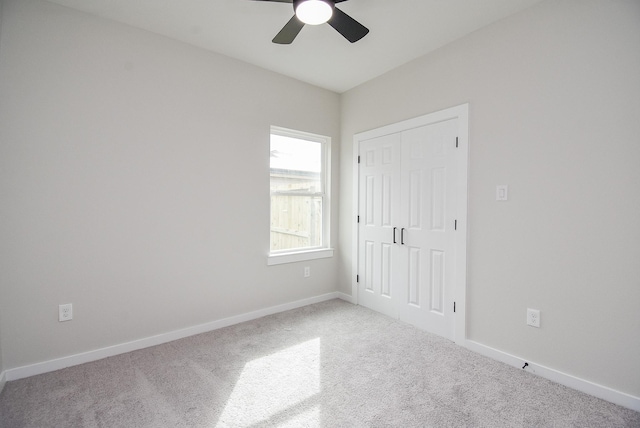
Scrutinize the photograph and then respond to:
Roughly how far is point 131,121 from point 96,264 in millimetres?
1195

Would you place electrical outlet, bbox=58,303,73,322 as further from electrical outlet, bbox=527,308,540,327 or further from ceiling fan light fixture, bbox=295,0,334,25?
electrical outlet, bbox=527,308,540,327

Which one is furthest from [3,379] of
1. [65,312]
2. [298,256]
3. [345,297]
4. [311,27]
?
[311,27]

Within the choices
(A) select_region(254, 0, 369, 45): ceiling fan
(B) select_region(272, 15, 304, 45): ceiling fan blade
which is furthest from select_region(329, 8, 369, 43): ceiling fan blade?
(B) select_region(272, 15, 304, 45): ceiling fan blade

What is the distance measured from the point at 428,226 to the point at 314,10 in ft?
6.78

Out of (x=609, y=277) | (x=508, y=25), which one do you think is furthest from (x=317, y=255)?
(x=508, y=25)

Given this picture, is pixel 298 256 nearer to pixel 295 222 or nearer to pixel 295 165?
pixel 295 222

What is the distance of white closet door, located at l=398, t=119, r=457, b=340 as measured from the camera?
2.75m

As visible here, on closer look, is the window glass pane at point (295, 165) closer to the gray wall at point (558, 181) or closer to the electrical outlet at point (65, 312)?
the gray wall at point (558, 181)

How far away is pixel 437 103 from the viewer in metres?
2.84

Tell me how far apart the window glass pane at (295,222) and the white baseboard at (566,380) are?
82.3 inches

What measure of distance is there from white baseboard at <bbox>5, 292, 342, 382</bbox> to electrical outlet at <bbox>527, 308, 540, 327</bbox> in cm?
228

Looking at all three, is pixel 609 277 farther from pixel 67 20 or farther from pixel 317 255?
pixel 67 20

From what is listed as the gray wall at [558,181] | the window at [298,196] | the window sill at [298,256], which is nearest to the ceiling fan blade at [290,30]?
the window at [298,196]

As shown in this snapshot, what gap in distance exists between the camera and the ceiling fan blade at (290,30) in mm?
1931
